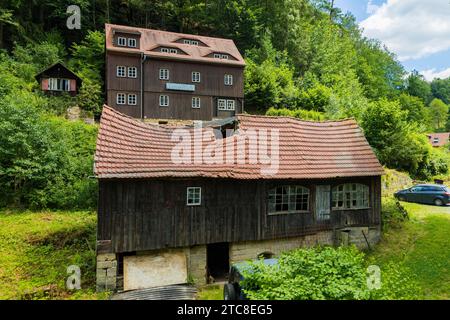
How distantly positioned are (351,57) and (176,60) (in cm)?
3451

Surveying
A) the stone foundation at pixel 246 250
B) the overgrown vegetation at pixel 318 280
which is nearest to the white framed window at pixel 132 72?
the stone foundation at pixel 246 250

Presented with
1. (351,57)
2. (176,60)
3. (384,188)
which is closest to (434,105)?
(351,57)

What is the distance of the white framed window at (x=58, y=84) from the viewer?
90.9 feet

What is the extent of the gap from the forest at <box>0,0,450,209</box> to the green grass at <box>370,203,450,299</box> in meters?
8.86

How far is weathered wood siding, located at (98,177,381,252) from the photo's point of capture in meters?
11.3

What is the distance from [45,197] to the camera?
724 inches

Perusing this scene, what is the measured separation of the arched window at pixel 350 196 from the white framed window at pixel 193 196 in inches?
→ 274

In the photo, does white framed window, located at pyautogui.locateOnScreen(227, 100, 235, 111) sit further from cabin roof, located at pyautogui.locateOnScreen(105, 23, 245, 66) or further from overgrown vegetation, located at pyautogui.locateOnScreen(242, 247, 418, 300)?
overgrown vegetation, located at pyautogui.locateOnScreen(242, 247, 418, 300)

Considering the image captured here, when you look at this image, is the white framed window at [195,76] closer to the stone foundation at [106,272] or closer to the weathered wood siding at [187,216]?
the weathered wood siding at [187,216]

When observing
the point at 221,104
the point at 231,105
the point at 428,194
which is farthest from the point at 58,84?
the point at 428,194

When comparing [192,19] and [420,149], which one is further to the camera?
[192,19]

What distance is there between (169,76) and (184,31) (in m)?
16.8

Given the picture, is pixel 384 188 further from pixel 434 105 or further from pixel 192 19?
pixel 434 105

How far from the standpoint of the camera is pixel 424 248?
13.9 m
